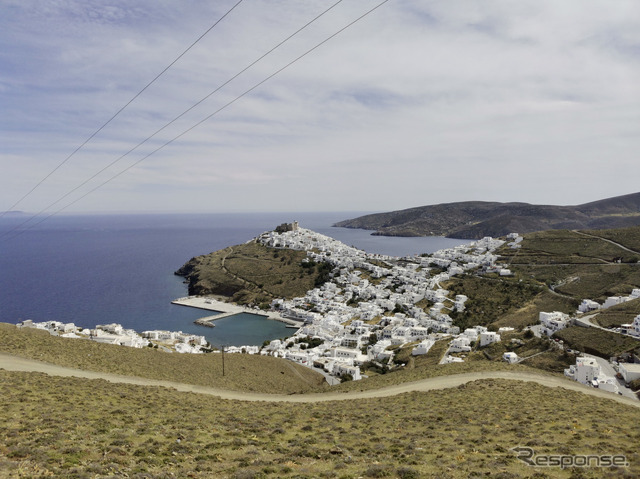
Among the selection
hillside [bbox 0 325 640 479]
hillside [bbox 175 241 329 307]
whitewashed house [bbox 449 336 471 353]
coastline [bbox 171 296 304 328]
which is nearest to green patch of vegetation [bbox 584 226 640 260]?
whitewashed house [bbox 449 336 471 353]

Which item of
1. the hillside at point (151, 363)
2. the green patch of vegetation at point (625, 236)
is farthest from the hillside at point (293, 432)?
the green patch of vegetation at point (625, 236)

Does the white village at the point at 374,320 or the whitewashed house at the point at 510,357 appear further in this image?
the white village at the point at 374,320

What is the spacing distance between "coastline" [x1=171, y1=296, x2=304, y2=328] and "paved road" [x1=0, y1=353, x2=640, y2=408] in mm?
43047

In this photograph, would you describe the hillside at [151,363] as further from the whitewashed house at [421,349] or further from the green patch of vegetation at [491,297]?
the green patch of vegetation at [491,297]

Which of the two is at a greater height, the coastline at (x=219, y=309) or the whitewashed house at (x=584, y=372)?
the whitewashed house at (x=584, y=372)

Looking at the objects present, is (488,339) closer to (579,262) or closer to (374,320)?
(374,320)

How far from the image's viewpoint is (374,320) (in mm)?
59750

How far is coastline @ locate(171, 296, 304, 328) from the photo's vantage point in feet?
209

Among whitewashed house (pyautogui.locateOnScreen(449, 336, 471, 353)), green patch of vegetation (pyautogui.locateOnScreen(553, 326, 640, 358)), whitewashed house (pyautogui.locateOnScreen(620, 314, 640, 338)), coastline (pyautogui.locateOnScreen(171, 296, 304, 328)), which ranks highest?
whitewashed house (pyautogui.locateOnScreen(620, 314, 640, 338))

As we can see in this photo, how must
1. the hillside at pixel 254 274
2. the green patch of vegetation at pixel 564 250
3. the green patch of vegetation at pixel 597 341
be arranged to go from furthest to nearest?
the hillside at pixel 254 274
the green patch of vegetation at pixel 564 250
the green patch of vegetation at pixel 597 341

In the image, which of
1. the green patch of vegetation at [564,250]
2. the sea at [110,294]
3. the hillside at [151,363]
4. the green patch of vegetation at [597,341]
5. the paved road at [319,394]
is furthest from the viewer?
the green patch of vegetation at [564,250]

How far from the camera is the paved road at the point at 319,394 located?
698 inches

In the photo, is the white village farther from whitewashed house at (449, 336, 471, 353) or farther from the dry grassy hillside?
the dry grassy hillside

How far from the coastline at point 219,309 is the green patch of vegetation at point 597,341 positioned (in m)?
39.8
